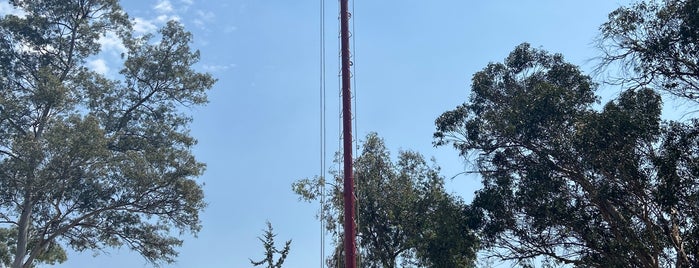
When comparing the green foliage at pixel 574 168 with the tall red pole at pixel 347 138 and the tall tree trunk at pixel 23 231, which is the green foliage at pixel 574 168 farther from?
the tall tree trunk at pixel 23 231

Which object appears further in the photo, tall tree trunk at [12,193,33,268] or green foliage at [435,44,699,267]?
tall tree trunk at [12,193,33,268]

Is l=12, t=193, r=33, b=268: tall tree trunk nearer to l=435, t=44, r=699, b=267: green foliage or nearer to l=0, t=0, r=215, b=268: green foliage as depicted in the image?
l=0, t=0, r=215, b=268: green foliage

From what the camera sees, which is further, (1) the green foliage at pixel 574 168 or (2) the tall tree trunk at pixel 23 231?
(2) the tall tree trunk at pixel 23 231

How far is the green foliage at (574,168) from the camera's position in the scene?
63.5ft

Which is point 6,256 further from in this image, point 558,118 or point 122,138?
point 558,118

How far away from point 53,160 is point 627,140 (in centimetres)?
2187

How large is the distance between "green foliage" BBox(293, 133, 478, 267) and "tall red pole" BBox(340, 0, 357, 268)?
5.24 meters

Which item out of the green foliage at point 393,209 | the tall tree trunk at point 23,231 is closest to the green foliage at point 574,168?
the green foliage at point 393,209

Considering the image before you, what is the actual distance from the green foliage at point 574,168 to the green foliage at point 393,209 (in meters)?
2.41

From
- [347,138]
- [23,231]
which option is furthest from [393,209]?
[23,231]

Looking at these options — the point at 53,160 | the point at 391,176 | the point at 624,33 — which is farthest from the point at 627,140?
the point at 53,160

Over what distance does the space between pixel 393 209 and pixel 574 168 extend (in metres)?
8.72

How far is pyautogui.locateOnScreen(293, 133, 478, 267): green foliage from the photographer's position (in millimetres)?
26344

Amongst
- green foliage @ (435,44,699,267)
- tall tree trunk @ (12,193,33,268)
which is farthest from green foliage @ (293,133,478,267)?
tall tree trunk @ (12,193,33,268)
